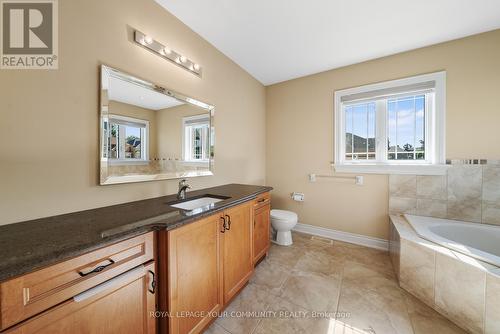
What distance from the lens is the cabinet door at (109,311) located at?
2.08 feet

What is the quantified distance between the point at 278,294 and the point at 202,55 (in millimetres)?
2509

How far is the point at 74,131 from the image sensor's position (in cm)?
110

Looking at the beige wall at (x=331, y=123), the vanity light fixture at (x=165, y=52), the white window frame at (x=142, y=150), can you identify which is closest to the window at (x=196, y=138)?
the white window frame at (x=142, y=150)

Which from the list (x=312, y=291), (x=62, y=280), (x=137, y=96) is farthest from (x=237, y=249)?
(x=137, y=96)

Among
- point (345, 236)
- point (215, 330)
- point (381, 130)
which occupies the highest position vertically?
point (381, 130)

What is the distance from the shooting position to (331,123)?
2.67 metres

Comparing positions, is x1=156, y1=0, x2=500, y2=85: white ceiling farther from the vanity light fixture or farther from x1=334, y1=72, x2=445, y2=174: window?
x1=334, y1=72, x2=445, y2=174: window

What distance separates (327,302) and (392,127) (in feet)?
7.30

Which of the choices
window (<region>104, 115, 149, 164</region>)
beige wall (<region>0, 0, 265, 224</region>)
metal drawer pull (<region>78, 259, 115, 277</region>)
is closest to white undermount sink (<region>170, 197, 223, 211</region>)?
beige wall (<region>0, 0, 265, 224</region>)

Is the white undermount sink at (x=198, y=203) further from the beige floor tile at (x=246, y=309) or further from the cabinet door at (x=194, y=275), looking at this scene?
the beige floor tile at (x=246, y=309)

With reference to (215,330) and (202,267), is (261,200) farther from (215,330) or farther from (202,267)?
(215,330)

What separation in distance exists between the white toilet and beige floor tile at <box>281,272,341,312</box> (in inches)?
24.2

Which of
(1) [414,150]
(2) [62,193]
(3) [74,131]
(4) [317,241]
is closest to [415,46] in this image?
(1) [414,150]

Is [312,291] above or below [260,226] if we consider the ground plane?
below
